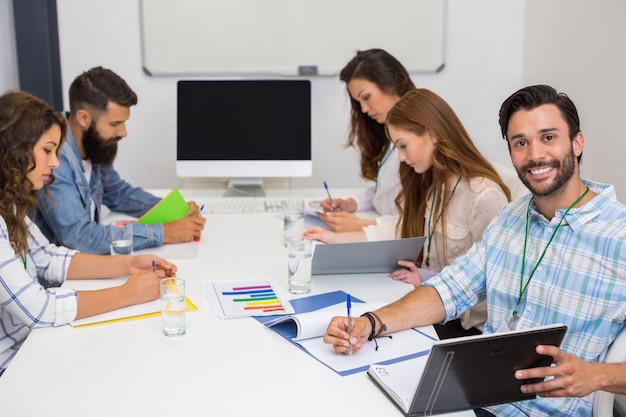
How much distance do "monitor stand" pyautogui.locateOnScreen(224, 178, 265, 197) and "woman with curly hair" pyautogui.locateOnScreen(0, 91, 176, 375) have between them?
1.18 m

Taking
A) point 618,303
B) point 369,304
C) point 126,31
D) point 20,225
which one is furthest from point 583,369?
point 126,31

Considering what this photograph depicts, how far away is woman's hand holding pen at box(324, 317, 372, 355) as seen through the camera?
141cm

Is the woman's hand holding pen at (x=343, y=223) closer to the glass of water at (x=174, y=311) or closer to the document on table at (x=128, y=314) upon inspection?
the document on table at (x=128, y=314)

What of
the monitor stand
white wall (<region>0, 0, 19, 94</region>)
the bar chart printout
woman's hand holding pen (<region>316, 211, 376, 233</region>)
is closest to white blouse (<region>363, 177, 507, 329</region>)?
woman's hand holding pen (<region>316, 211, 376, 233</region>)

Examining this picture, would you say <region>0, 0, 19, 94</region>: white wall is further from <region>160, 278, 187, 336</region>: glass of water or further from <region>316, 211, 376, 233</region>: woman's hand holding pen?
<region>160, 278, 187, 336</region>: glass of water

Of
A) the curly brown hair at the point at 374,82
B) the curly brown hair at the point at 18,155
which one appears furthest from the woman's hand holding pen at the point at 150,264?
the curly brown hair at the point at 374,82

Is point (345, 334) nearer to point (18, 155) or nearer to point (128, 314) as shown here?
point (128, 314)

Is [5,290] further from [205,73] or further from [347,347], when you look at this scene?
[205,73]

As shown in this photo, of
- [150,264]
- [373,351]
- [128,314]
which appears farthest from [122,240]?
[373,351]

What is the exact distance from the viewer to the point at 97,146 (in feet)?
8.32

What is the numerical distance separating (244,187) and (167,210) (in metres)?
0.77

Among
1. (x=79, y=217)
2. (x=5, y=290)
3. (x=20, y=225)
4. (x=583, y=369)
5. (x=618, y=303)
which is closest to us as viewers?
(x=583, y=369)

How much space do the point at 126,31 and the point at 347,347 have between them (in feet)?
9.69

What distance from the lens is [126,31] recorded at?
12.6 feet
